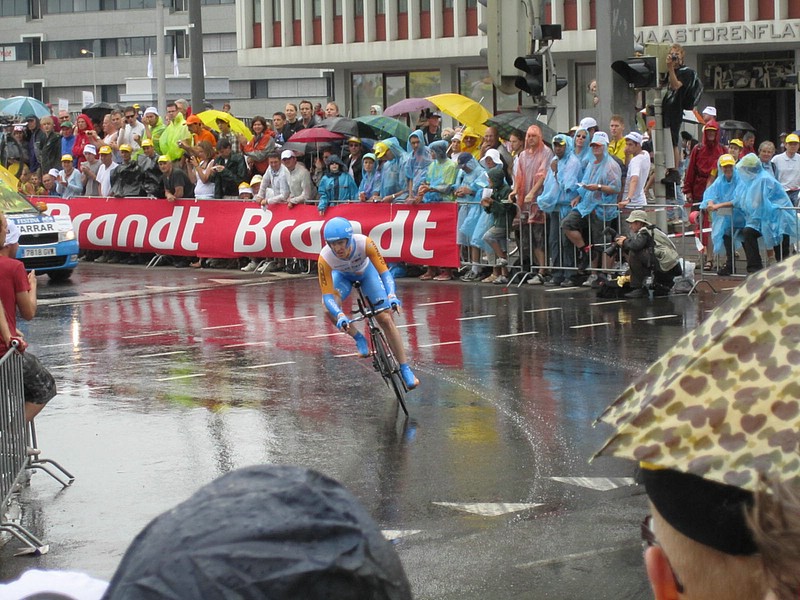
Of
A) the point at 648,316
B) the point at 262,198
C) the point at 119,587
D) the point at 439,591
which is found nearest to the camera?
the point at 119,587

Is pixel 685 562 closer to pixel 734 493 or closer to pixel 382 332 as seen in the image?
pixel 734 493

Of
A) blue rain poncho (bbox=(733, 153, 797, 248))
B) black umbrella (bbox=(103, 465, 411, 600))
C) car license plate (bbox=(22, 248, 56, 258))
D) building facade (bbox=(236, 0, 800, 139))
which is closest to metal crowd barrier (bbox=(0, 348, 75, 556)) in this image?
black umbrella (bbox=(103, 465, 411, 600))

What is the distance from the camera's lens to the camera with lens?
18203 millimetres

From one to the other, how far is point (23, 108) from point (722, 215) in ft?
81.3

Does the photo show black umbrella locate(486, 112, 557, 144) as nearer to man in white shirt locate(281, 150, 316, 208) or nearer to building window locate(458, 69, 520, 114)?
man in white shirt locate(281, 150, 316, 208)

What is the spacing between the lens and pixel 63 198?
1053 inches

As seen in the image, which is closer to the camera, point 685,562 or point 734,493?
point 734,493

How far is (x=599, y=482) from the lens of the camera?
29.1 feet

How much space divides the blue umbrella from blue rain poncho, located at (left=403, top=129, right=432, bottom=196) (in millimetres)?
19133

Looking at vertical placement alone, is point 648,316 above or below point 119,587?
below

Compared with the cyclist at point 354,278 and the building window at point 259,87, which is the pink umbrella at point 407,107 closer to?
the cyclist at point 354,278

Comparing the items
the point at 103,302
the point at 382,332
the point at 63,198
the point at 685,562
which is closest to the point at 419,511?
the point at 382,332

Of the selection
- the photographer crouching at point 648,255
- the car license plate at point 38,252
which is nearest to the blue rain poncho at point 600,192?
the photographer crouching at point 648,255

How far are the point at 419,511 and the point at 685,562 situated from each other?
6426 millimetres
